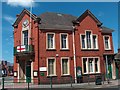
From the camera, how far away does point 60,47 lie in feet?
104

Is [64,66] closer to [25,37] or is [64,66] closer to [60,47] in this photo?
[60,47]

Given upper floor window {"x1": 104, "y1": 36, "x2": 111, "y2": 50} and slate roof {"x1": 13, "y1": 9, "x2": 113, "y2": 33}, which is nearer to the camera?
slate roof {"x1": 13, "y1": 9, "x2": 113, "y2": 33}

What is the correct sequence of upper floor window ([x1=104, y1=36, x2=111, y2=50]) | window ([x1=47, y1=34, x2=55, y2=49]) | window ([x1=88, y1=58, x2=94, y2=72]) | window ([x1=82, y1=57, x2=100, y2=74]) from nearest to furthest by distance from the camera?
window ([x1=47, y1=34, x2=55, y2=49]) → window ([x1=82, y1=57, x2=100, y2=74]) → window ([x1=88, y1=58, x2=94, y2=72]) → upper floor window ([x1=104, y1=36, x2=111, y2=50])

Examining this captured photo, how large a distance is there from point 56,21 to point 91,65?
772cm

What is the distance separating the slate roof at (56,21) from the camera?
105ft

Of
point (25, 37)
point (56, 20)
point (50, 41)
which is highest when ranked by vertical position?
point (56, 20)

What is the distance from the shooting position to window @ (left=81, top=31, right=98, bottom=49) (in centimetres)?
3347

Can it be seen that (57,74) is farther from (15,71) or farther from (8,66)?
(8,66)

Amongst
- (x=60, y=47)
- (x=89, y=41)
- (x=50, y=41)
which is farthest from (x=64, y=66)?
(x=89, y=41)

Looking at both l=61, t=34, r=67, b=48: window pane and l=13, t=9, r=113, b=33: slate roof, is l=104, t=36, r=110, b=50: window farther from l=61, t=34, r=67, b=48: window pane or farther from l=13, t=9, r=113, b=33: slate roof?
l=61, t=34, r=67, b=48: window pane

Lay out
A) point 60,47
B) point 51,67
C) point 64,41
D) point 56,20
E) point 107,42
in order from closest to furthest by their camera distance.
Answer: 1. point 51,67
2. point 60,47
3. point 64,41
4. point 56,20
5. point 107,42

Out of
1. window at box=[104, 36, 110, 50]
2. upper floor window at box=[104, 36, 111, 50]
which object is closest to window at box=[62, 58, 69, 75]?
upper floor window at box=[104, 36, 111, 50]

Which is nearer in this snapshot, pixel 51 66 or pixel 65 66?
pixel 51 66

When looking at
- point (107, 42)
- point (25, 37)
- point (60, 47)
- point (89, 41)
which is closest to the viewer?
point (60, 47)
